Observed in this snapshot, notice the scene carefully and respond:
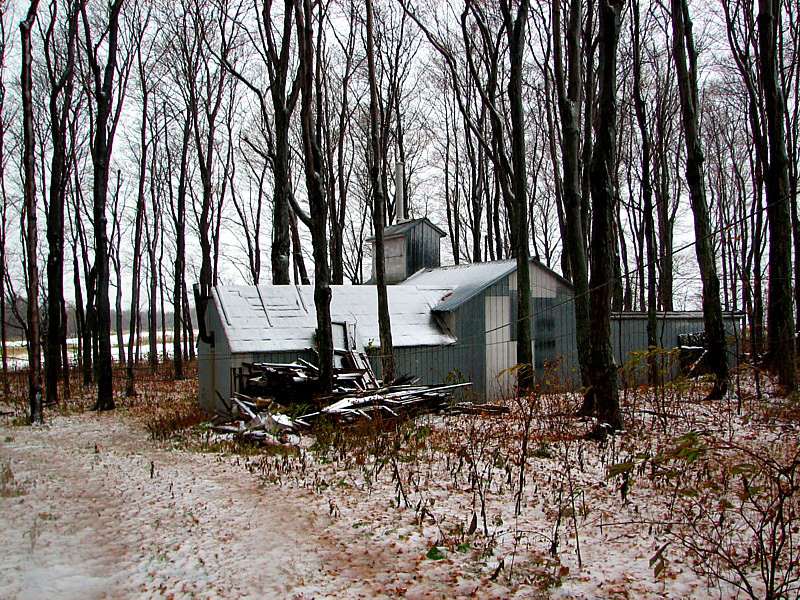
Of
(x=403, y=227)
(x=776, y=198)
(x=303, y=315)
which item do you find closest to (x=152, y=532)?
(x=303, y=315)

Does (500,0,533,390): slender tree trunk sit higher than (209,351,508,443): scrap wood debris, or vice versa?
(500,0,533,390): slender tree trunk

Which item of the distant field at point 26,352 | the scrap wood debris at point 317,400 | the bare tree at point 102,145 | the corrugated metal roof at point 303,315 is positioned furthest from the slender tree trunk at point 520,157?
the distant field at point 26,352

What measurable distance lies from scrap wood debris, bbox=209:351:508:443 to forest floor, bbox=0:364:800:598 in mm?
584

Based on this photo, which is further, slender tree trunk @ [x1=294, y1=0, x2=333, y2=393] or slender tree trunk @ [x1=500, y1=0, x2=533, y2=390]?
slender tree trunk @ [x1=500, y1=0, x2=533, y2=390]

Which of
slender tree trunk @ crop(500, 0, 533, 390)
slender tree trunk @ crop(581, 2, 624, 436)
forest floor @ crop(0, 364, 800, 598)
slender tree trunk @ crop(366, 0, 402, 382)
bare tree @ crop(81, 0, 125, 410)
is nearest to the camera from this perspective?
forest floor @ crop(0, 364, 800, 598)

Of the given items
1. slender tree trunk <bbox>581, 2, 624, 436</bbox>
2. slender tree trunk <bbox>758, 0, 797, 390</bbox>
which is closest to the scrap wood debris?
slender tree trunk <bbox>581, 2, 624, 436</bbox>

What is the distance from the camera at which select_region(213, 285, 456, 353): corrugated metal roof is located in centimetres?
1228

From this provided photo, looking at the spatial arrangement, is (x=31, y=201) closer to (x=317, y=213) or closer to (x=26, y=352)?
(x=317, y=213)

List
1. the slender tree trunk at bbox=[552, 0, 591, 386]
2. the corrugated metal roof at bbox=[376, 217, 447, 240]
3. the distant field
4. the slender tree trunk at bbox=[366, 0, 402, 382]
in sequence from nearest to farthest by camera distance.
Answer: the slender tree trunk at bbox=[552, 0, 591, 386] < the slender tree trunk at bbox=[366, 0, 402, 382] < the corrugated metal roof at bbox=[376, 217, 447, 240] < the distant field

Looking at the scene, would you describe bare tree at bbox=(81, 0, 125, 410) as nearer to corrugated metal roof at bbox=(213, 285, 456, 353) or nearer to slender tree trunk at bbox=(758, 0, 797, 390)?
corrugated metal roof at bbox=(213, 285, 456, 353)

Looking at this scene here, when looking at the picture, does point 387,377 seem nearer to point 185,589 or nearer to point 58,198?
point 185,589

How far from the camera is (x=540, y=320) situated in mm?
15883

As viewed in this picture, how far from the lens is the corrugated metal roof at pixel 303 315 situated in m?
12.3

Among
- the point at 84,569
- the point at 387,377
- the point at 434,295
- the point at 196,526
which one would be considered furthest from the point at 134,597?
the point at 434,295
